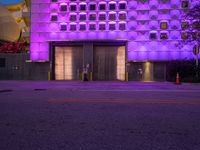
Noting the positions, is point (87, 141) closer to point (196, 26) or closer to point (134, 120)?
point (134, 120)

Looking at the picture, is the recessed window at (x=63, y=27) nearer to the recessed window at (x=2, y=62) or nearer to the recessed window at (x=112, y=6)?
the recessed window at (x=112, y=6)

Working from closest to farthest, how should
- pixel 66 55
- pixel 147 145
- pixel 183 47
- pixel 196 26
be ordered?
pixel 147 145
pixel 196 26
pixel 183 47
pixel 66 55

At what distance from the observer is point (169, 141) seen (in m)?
3.94

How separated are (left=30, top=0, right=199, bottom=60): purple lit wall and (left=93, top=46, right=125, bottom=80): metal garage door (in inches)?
70.6

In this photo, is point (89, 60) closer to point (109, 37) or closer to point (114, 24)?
point (109, 37)

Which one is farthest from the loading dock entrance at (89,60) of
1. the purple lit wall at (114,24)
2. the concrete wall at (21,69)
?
the concrete wall at (21,69)

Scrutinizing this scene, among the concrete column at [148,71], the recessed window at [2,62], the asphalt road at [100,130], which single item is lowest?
the asphalt road at [100,130]

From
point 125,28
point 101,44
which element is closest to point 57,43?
point 101,44

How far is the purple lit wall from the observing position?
115ft

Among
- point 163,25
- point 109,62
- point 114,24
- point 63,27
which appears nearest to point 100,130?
point 114,24

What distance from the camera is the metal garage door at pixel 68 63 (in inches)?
1453

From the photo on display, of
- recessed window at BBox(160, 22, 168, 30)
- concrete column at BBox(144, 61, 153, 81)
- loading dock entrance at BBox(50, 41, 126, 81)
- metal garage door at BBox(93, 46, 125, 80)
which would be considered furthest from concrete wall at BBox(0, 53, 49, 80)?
recessed window at BBox(160, 22, 168, 30)

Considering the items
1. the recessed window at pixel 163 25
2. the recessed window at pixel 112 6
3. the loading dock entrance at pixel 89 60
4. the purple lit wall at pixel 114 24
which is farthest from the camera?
the loading dock entrance at pixel 89 60

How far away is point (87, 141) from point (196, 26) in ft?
85.5
